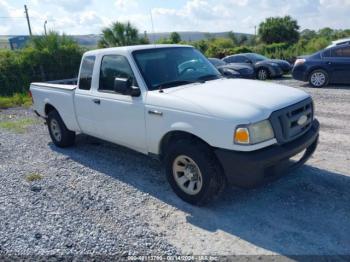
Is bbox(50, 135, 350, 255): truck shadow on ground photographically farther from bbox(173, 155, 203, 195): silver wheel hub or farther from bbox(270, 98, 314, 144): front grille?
bbox(270, 98, 314, 144): front grille

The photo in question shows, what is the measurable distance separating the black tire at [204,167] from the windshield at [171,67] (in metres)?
0.97

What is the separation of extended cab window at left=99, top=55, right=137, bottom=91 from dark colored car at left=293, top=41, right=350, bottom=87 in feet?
30.9

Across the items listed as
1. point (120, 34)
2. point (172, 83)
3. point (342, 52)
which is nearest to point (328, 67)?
point (342, 52)

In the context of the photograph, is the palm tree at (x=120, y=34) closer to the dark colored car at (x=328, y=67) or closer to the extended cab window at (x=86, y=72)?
the dark colored car at (x=328, y=67)

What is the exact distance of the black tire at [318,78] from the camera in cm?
1246

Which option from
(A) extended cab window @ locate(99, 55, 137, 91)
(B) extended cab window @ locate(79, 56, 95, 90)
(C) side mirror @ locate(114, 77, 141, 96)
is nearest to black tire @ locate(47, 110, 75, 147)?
(B) extended cab window @ locate(79, 56, 95, 90)

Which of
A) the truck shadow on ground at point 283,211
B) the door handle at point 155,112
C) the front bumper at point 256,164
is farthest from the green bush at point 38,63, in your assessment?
the front bumper at point 256,164

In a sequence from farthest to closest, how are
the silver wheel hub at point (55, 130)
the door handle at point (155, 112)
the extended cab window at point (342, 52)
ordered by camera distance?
the extended cab window at point (342, 52)
the silver wheel hub at point (55, 130)
the door handle at point (155, 112)

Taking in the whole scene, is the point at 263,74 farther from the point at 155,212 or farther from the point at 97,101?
the point at 155,212

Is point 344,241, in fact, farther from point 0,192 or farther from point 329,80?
point 329,80

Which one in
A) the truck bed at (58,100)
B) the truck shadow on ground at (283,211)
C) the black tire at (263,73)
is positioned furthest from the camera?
the black tire at (263,73)

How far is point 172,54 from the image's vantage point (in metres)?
5.22

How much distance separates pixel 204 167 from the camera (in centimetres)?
398

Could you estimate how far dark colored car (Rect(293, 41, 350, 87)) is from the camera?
12.1 m
